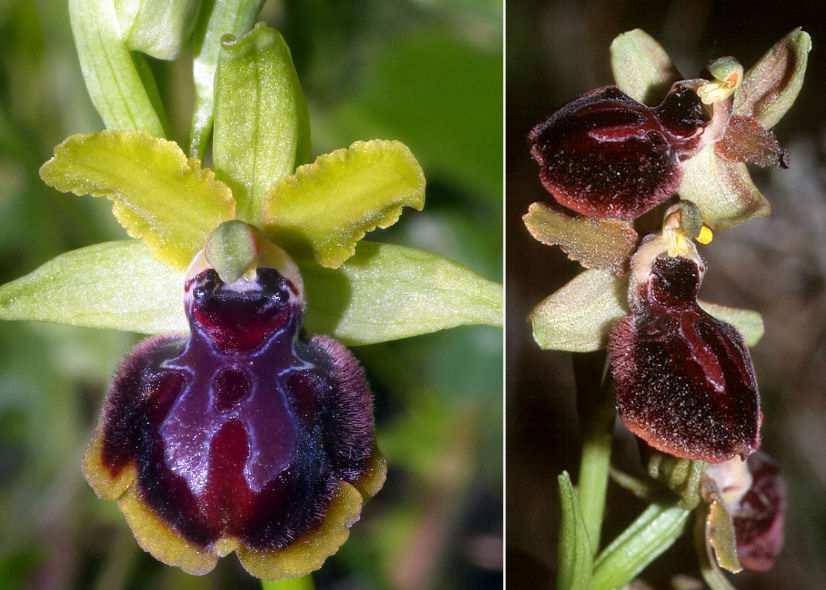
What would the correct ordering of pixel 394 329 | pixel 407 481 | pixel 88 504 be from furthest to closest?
pixel 407 481 → pixel 88 504 → pixel 394 329

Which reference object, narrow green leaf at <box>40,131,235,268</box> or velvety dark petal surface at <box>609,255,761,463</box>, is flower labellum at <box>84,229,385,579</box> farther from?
velvety dark petal surface at <box>609,255,761,463</box>

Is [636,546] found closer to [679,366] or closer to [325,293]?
[679,366]

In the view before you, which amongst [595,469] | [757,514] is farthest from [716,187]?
[757,514]

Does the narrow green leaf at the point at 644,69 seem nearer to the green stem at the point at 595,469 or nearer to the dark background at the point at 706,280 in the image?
the dark background at the point at 706,280

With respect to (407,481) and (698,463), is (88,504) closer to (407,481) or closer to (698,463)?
(407,481)

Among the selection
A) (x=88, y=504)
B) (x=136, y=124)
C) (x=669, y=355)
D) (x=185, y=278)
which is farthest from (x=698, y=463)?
(x=88, y=504)

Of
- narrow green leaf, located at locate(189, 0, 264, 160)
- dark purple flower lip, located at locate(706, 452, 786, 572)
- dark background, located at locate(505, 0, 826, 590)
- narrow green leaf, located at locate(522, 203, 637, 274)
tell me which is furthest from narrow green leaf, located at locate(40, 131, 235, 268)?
dark purple flower lip, located at locate(706, 452, 786, 572)
